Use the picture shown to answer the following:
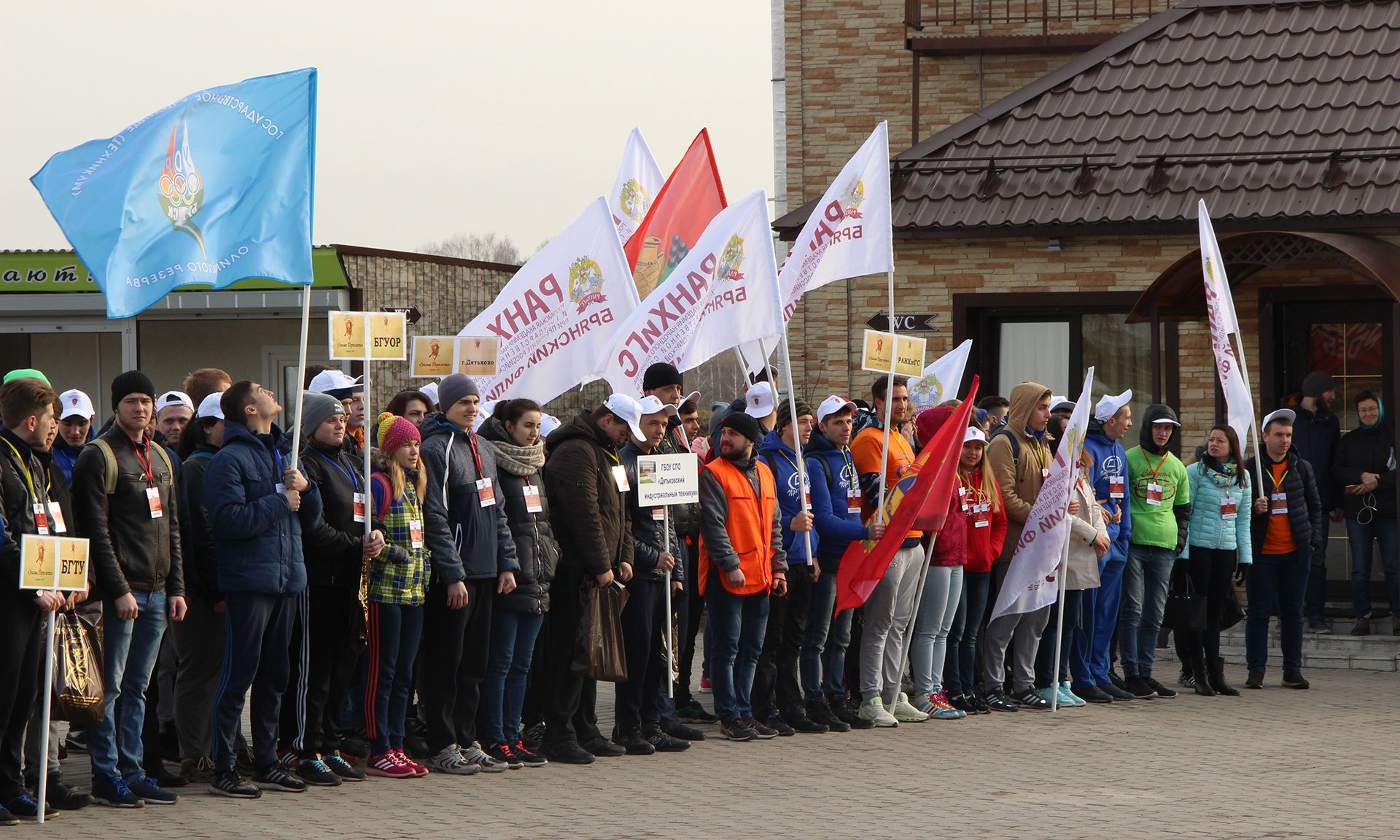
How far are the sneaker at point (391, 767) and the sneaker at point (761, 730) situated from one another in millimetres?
2245

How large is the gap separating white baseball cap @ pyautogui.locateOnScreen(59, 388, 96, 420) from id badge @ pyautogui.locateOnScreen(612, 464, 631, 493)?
2.78 m

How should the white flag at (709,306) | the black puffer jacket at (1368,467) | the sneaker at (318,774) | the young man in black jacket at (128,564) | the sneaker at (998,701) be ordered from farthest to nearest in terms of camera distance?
1. the black puffer jacket at (1368,467)
2. the sneaker at (998,701)
3. the white flag at (709,306)
4. the sneaker at (318,774)
5. the young man in black jacket at (128,564)

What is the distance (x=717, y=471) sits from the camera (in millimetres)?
9680

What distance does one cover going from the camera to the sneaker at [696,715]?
10.6 m

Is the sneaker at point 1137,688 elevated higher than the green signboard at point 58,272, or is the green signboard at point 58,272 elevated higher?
the green signboard at point 58,272

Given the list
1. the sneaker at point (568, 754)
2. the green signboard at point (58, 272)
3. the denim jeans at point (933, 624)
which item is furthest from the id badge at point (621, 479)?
the green signboard at point (58, 272)

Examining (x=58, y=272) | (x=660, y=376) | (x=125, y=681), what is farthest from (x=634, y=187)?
(x=58, y=272)

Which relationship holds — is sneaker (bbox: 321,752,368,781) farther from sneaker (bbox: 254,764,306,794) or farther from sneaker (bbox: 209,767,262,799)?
sneaker (bbox: 209,767,262,799)

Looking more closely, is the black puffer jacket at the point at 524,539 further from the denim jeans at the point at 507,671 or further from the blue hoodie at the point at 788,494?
the blue hoodie at the point at 788,494

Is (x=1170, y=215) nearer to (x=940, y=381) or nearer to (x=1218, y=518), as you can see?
(x=940, y=381)

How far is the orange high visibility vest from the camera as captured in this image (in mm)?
9633

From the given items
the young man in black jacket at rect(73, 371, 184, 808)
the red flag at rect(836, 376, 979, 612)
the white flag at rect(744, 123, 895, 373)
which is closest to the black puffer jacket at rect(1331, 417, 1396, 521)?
the red flag at rect(836, 376, 979, 612)

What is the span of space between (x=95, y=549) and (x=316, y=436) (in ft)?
4.19

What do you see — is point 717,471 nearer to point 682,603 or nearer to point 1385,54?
point 682,603
